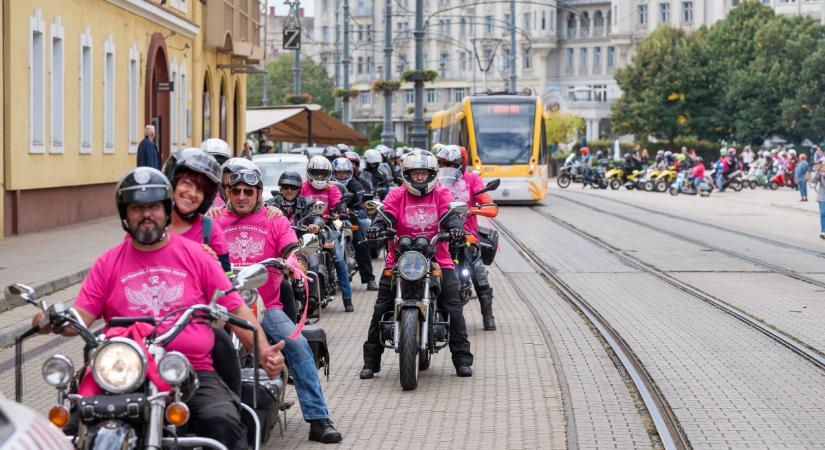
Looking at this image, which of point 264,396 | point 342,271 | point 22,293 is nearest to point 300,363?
point 264,396

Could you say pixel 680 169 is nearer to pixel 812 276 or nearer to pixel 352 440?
pixel 812 276

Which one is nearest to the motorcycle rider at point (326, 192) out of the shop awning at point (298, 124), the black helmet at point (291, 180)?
the black helmet at point (291, 180)

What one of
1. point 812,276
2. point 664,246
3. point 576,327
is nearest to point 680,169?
point 664,246

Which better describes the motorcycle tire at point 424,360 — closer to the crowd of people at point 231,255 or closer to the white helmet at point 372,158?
the crowd of people at point 231,255

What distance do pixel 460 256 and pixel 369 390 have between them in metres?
3.31

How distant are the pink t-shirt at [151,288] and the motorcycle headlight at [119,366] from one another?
55 cm

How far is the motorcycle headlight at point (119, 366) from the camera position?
496 centimetres

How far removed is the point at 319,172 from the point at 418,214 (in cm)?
528

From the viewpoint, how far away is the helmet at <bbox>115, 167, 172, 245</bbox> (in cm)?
543

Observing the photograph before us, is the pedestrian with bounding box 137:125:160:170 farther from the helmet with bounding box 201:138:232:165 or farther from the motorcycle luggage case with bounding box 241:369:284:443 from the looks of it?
the motorcycle luggage case with bounding box 241:369:284:443

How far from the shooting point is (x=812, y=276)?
19062 millimetres

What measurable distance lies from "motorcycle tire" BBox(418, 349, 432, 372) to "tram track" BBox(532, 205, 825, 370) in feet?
9.34

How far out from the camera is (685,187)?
173 feet

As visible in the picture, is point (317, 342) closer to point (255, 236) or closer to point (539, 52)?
point (255, 236)
